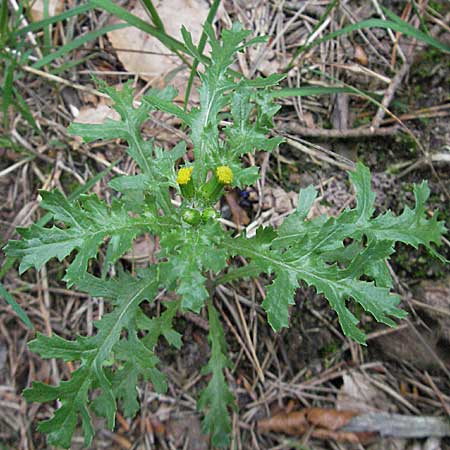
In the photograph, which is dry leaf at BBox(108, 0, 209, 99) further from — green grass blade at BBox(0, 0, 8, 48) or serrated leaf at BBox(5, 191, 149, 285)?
serrated leaf at BBox(5, 191, 149, 285)

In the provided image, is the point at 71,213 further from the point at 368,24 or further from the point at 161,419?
the point at 368,24

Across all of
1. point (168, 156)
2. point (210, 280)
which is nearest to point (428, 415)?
point (210, 280)

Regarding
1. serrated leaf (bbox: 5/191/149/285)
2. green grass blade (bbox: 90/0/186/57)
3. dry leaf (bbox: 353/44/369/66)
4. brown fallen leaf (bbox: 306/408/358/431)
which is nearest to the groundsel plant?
serrated leaf (bbox: 5/191/149/285)

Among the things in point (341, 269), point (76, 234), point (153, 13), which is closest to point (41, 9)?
point (153, 13)

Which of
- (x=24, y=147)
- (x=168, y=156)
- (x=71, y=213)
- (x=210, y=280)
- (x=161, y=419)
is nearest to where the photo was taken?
(x=71, y=213)

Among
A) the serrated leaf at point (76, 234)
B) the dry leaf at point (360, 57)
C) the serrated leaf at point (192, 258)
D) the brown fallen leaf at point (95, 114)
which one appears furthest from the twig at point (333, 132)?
the serrated leaf at point (76, 234)

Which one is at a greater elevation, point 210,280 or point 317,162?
point 317,162
